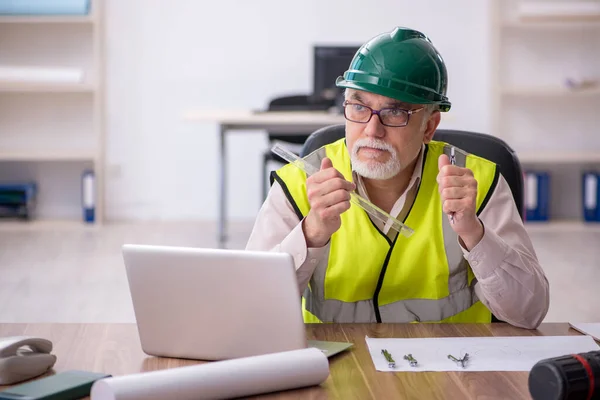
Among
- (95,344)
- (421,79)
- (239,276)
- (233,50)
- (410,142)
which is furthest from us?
(233,50)

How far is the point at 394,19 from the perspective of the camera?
6203 mm

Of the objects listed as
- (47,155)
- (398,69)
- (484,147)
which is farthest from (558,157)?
(398,69)

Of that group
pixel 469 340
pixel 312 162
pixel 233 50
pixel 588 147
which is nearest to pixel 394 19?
pixel 233 50

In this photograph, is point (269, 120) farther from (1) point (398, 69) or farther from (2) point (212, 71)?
(1) point (398, 69)

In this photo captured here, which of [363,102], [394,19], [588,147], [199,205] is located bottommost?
[199,205]

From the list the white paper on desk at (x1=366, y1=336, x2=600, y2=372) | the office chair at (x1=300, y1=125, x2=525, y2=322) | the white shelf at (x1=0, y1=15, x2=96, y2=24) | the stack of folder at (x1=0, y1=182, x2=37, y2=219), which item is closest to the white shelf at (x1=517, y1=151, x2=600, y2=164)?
the white shelf at (x1=0, y1=15, x2=96, y2=24)

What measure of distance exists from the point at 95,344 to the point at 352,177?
0.65m

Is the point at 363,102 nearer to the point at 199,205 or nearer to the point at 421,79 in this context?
the point at 421,79

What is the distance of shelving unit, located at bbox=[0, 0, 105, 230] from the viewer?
6.14 metres

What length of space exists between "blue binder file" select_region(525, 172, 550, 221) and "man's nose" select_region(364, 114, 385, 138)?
15.4 ft

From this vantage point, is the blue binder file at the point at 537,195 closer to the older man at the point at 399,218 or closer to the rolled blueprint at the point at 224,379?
the older man at the point at 399,218

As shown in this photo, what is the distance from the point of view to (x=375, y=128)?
1.63m

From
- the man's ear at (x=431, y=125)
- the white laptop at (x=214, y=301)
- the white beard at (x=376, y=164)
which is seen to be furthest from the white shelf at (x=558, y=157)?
the white laptop at (x=214, y=301)

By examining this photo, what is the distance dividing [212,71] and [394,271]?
466cm
